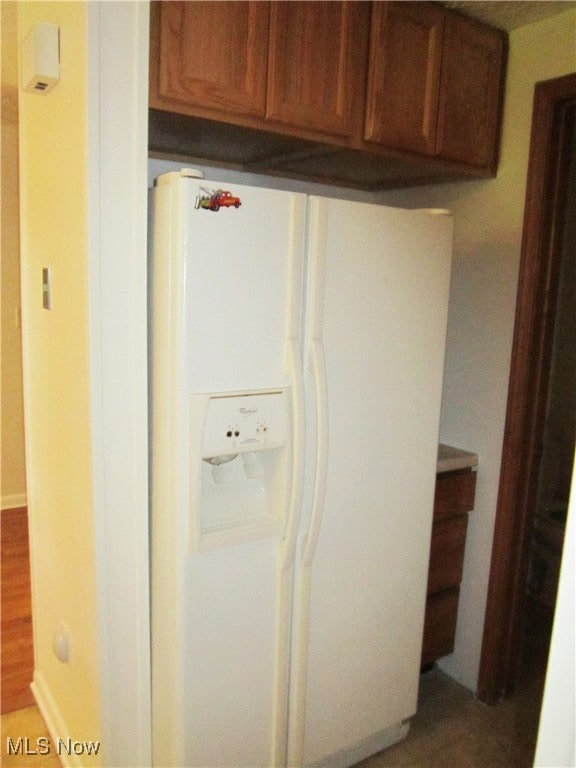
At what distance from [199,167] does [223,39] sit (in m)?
0.62

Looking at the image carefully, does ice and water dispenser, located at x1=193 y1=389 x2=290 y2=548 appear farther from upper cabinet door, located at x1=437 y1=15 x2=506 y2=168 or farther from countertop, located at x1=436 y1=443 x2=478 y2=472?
upper cabinet door, located at x1=437 y1=15 x2=506 y2=168

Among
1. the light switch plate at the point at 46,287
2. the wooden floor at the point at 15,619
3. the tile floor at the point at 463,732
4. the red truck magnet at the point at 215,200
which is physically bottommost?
the tile floor at the point at 463,732

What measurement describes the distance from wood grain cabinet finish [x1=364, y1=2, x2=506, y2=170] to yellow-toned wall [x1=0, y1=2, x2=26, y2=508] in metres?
2.31

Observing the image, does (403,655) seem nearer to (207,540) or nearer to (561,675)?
(207,540)

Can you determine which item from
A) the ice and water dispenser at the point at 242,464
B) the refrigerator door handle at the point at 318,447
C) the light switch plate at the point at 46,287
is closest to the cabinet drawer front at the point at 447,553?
the refrigerator door handle at the point at 318,447

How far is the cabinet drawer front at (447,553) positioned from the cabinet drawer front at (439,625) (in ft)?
0.14

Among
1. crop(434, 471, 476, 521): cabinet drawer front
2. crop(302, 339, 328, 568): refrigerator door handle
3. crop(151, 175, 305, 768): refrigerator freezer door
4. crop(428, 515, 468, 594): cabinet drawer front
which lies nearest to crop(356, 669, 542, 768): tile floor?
crop(428, 515, 468, 594): cabinet drawer front

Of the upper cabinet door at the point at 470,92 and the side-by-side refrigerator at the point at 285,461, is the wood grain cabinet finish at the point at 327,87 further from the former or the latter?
the side-by-side refrigerator at the point at 285,461

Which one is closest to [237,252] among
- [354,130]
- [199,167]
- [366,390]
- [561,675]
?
[366,390]

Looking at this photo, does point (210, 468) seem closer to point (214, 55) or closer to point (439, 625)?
point (214, 55)

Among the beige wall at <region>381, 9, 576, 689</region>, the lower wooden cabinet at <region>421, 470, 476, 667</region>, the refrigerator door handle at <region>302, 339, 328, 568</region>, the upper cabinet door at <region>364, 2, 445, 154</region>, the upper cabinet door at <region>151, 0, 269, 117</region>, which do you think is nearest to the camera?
the upper cabinet door at <region>151, 0, 269, 117</region>

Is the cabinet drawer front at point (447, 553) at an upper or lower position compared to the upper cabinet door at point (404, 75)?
lower

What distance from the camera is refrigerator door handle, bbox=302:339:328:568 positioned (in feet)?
5.03

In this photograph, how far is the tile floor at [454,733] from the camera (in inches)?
75.0
